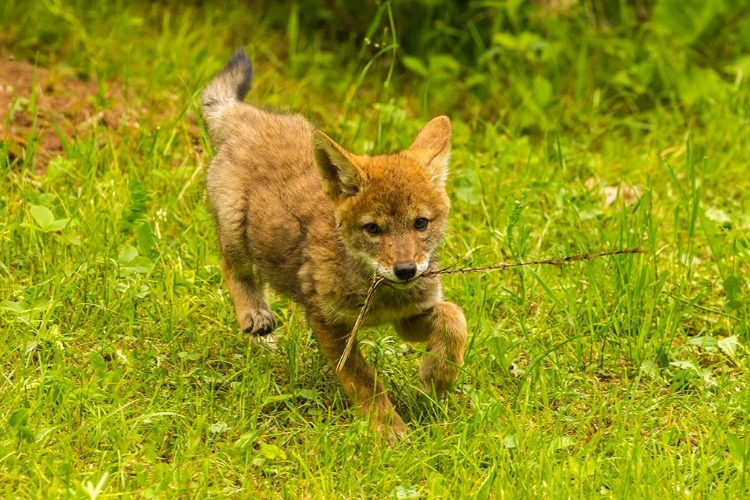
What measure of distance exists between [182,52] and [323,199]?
305 centimetres

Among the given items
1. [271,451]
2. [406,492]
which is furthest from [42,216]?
[406,492]

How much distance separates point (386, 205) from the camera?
4.44m

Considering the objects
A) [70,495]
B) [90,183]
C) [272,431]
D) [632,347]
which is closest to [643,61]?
[632,347]

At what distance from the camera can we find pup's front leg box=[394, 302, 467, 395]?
14.8 ft

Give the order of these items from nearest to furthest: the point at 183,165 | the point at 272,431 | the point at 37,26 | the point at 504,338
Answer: the point at 272,431
the point at 504,338
the point at 183,165
the point at 37,26

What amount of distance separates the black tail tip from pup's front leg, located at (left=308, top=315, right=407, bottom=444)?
165cm

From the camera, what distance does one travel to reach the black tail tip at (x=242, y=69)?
584 cm

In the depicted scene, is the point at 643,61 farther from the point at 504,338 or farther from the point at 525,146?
the point at 504,338

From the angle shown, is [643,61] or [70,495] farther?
[643,61]

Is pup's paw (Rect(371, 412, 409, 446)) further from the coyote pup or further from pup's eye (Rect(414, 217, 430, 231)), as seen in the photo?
pup's eye (Rect(414, 217, 430, 231))

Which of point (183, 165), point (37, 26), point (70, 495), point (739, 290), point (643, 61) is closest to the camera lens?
point (70, 495)

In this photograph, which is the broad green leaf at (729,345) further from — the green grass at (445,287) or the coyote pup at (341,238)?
the coyote pup at (341,238)

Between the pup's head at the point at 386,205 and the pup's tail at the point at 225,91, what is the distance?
49.3 inches

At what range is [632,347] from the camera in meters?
4.98
